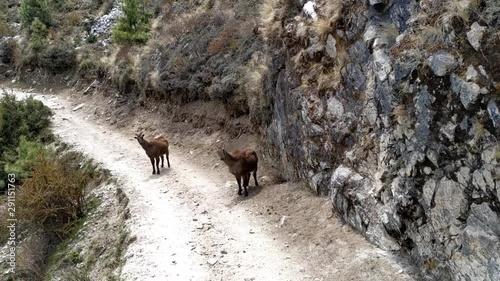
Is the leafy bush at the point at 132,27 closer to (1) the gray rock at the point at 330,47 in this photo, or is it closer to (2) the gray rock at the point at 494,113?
(1) the gray rock at the point at 330,47

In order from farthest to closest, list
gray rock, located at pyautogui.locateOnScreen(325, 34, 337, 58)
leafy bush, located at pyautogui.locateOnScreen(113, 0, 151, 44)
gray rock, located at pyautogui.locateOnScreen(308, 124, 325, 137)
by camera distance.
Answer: leafy bush, located at pyautogui.locateOnScreen(113, 0, 151, 44) → gray rock, located at pyautogui.locateOnScreen(308, 124, 325, 137) → gray rock, located at pyautogui.locateOnScreen(325, 34, 337, 58)

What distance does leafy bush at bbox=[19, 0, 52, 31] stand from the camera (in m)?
35.0

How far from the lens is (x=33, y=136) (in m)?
22.0

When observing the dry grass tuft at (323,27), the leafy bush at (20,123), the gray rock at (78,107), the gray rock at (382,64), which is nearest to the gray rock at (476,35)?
the gray rock at (382,64)

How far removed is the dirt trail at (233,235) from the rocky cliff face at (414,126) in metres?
0.63

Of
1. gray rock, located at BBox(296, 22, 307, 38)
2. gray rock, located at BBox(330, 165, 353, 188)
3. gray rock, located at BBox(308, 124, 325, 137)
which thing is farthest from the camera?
gray rock, located at BBox(296, 22, 307, 38)

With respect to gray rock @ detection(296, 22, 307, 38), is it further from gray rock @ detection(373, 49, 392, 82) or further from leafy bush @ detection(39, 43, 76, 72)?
leafy bush @ detection(39, 43, 76, 72)

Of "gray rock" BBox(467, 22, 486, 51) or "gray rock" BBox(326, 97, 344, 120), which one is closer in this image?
"gray rock" BBox(467, 22, 486, 51)

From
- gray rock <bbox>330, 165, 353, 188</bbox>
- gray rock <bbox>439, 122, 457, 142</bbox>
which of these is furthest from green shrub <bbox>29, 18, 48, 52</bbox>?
gray rock <bbox>439, 122, 457, 142</bbox>

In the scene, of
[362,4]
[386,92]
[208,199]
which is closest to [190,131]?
[208,199]

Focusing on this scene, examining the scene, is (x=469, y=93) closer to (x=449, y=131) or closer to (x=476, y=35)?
(x=449, y=131)

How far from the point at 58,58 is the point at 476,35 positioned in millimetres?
30720

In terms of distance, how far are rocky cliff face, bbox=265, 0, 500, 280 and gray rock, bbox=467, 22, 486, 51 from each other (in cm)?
2

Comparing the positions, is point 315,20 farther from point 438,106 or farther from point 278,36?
point 438,106
